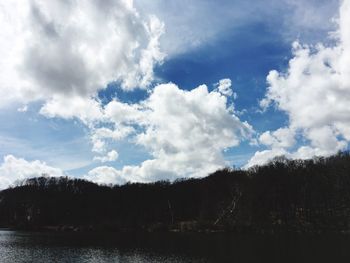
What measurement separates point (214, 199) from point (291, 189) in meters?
38.0

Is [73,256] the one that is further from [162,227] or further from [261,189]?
[261,189]

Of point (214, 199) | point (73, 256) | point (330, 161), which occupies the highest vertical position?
point (330, 161)

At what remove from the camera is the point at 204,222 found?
476 feet

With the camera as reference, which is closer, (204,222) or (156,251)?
(156,251)

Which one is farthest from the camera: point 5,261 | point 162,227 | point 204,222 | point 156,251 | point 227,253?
point 162,227

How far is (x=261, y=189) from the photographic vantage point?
506 feet

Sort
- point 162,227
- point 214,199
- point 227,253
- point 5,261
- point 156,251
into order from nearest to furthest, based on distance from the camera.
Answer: point 5,261, point 227,253, point 156,251, point 162,227, point 214,199

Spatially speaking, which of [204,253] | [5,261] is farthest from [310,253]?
[5,261]

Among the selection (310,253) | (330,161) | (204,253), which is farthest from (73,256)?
(330,161)

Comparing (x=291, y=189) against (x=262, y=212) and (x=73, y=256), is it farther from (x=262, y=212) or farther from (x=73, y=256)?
(x=73, y=256)

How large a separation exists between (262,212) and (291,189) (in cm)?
1583

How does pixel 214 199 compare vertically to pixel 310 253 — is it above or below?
above

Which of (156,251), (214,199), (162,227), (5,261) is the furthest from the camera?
(214,199)

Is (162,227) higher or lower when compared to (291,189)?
lower
